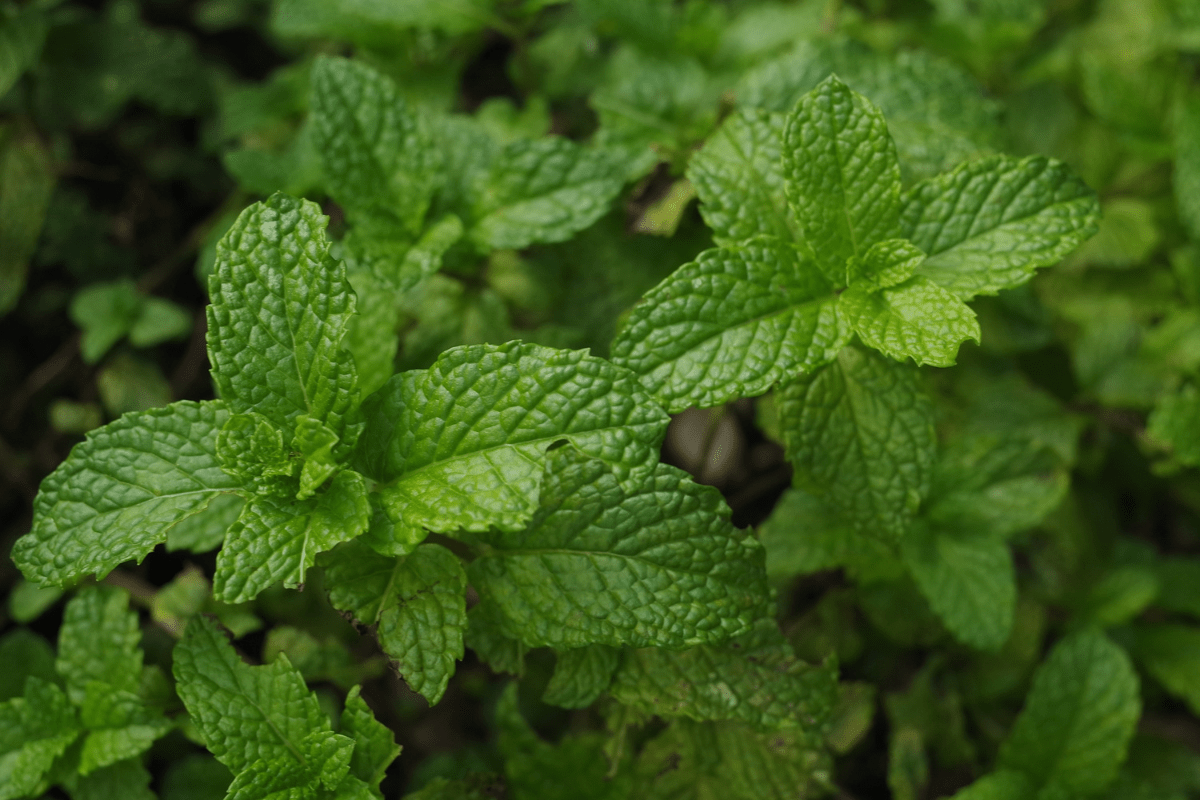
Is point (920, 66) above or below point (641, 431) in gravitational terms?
above

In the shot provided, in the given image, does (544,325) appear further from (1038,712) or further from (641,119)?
(1038,712)

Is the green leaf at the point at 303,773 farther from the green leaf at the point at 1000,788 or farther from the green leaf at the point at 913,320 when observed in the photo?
the green leaf at the point at 1000,788

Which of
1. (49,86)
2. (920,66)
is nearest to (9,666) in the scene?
(49,86)

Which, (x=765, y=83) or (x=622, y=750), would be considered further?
(x=765, y=83)

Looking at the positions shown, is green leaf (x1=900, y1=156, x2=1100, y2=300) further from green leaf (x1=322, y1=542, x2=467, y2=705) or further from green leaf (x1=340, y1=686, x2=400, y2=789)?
green leaf (x1=340, y1=686, x2=400, y2=789)

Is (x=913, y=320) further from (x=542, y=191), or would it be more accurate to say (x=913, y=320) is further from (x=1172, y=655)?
(x=1172, y=655)

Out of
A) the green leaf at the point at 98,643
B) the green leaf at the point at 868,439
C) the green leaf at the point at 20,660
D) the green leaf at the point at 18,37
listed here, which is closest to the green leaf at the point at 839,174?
the green leaf at the point at 868,439
